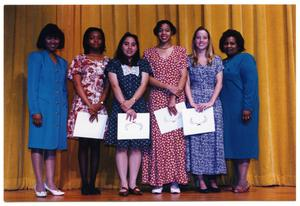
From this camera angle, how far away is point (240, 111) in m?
3.63

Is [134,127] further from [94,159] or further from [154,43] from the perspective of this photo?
[154,43]

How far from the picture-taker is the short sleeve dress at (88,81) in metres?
3.55

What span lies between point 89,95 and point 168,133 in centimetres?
66

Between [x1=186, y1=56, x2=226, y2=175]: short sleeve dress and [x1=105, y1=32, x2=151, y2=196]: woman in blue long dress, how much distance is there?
1.16ft

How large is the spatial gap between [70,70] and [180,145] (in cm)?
101

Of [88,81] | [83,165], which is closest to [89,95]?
[88,81]

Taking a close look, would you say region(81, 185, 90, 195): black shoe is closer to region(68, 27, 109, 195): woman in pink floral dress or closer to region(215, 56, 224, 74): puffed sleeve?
region(68, 27, 109, 195): woman in pink floral dress

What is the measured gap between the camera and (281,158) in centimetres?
407

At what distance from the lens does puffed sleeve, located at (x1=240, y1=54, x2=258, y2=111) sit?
358cm

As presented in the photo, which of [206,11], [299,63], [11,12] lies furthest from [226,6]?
[11,12]

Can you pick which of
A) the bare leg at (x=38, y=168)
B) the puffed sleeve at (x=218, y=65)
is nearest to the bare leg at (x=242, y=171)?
the puffed sleeve at (x=218, y=65)

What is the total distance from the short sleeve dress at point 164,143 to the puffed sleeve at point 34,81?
0.84 meters

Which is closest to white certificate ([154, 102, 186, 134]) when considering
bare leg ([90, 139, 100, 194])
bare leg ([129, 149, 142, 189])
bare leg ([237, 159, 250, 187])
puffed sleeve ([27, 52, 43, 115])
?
bare leg ([129, 149, 142, 189])
